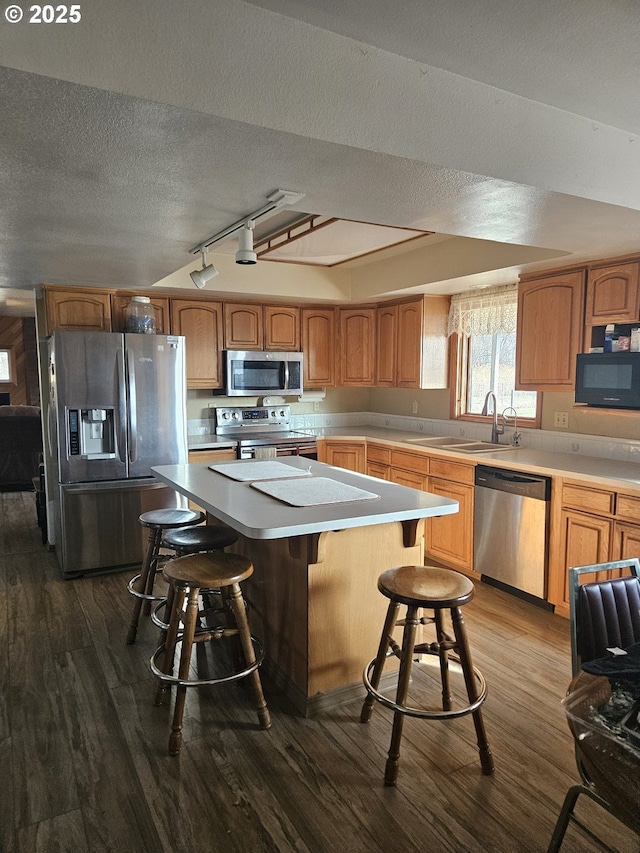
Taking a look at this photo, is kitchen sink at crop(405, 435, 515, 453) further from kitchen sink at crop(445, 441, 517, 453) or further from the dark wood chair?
the dark wood chair

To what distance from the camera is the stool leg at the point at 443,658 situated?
86.4 inches

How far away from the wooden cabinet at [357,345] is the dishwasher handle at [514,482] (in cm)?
196

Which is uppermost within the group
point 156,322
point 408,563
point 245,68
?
point 245,68

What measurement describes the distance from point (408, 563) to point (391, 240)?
2554mm

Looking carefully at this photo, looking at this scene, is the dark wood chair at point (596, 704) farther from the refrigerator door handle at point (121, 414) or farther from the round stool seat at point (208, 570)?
the refrigerator door handle at point (121, 414)

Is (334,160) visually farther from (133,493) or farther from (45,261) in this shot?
(133,493)

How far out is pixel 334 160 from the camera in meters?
1.71

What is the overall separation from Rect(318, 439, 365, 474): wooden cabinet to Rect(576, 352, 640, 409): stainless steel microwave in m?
2.12

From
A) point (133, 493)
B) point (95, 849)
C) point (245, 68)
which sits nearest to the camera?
point (245, 68)

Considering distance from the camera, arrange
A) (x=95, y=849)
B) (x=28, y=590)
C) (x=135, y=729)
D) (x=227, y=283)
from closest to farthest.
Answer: (x=95, y=849) < (x=135, y=729) < (x=28, y=590) < (x=227, y=283)

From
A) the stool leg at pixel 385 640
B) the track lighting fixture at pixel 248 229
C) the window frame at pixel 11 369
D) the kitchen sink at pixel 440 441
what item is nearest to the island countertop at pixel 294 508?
the stool leg at pixel 385 640

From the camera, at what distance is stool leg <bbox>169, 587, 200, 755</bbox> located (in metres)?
2.14

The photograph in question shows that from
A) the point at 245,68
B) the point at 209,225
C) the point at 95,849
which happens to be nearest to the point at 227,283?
the point at 209,225

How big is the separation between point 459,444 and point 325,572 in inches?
98.8
